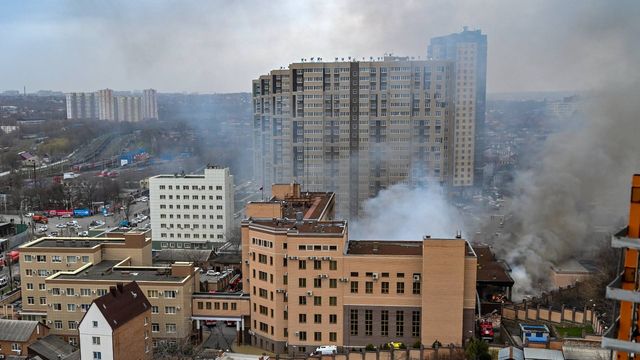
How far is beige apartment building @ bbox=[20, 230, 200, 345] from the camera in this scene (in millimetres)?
10602

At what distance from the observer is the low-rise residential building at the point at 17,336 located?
9812mm

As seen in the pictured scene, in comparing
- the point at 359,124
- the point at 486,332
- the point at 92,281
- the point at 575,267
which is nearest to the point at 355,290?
the point at 486,332

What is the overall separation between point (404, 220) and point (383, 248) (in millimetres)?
4703

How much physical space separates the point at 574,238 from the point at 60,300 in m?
12.8

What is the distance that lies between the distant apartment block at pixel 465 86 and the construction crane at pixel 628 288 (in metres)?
21.2


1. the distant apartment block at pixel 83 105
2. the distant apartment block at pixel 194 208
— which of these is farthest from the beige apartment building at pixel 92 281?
the distant apartment block at pixel 83 105

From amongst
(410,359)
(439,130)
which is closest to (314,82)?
→ (439,130)

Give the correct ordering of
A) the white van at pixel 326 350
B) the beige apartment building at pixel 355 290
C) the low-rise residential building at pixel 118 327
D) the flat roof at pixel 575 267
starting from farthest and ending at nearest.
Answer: the flat roof at pixel 575 267 < the beige apartment building at pixel 355 290 < the white van at pixel 326 350 < the low-rise residential building at pixel 118 327

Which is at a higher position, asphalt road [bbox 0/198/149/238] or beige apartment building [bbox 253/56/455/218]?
beige apartment building [bbox 253/56/455/218]

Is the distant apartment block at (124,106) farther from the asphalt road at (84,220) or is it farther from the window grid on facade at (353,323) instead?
the window grid on facade at (353,323)

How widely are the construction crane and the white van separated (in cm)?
664

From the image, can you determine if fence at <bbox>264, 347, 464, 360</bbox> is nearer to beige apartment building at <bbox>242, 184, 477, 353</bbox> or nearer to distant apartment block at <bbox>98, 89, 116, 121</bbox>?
beige apartment building at <bbox>242, 184, 477, 353</bbox>

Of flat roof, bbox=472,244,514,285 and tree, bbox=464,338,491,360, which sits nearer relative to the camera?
tree, bbox=464,338,491,360

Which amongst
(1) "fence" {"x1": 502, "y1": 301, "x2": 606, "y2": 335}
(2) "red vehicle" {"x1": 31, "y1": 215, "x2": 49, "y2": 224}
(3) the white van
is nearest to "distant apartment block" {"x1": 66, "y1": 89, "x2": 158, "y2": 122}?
(2) "red vehicle" {"x1": 31, "y1": 215, "x2": 49, "y2": 224}
